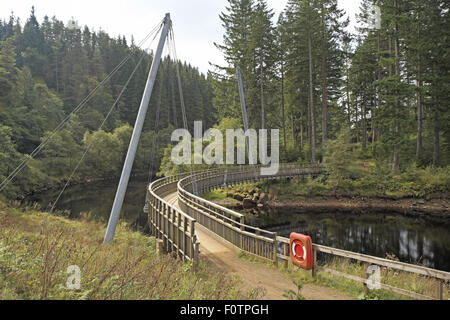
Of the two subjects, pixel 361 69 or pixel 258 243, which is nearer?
pixel 258 243

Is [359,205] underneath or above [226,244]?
underneath

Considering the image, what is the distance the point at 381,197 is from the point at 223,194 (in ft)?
48.9

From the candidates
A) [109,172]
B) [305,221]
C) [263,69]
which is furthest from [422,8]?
[109,172]

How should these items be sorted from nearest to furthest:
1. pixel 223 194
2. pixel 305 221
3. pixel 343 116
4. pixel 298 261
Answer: pixel 298 261 → pixel 305 221 → pixel 223 194 → pixel 343 116

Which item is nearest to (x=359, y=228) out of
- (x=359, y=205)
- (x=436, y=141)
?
(x=359, y=205)

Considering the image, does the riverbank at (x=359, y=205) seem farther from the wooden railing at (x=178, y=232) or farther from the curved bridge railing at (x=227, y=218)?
the wooden railing at (x=178, y=232)

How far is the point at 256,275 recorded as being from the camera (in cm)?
664

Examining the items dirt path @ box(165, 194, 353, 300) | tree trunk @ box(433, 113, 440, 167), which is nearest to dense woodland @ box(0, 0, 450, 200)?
tree trunk @ box(433, 113, 440, 167)

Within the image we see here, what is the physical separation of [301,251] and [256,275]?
48.7 inches

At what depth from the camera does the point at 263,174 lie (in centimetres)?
2488

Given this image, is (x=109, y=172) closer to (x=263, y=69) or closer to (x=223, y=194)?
(x=223, y=194)

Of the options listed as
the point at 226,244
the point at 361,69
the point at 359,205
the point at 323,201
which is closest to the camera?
the point at 226,244

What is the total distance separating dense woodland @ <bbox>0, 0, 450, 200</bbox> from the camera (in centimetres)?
2370

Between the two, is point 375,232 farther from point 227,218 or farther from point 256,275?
point 256,275
